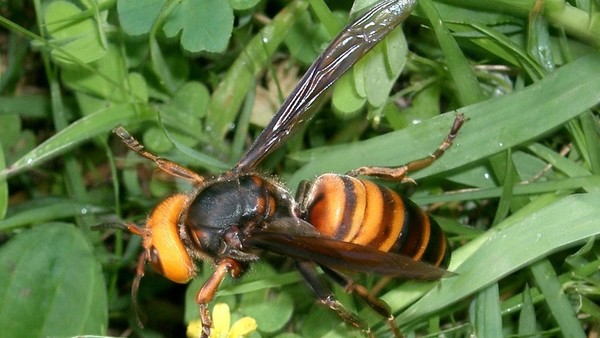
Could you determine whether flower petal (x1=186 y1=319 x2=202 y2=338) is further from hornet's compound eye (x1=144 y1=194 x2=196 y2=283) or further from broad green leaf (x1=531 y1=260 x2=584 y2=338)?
broad green leaf (x1=531 y1=260 x2=584 y2=338)

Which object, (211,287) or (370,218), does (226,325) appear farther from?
(370,218)

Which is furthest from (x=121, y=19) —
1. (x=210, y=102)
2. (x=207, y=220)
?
(x=207, y=220)

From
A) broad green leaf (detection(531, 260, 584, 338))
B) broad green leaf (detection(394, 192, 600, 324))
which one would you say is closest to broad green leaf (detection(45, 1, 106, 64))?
broad green leaf (detection(394, 192, 600, 324))

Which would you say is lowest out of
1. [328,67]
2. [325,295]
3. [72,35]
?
[325,295]

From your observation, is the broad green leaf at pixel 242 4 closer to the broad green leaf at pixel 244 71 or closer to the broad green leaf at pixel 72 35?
the broad green leaf at pixel 244 71

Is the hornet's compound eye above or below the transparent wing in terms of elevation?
below

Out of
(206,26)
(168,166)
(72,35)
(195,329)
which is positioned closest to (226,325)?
(195,329)

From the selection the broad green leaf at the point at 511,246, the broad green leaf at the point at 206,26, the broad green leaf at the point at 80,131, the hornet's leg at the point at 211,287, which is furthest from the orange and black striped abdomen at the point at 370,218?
the broad green leaf at the point at 80,131
